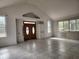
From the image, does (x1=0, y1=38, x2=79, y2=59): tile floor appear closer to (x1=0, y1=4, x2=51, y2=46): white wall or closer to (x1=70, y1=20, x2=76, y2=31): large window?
(x1=0, y1=4, x2=51, y2=46): white wall

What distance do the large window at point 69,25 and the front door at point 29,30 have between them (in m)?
3.32

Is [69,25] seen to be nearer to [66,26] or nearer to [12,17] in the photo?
[66,26]

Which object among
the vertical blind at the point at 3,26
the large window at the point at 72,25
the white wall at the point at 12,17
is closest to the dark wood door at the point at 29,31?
the white wall at the point at 12,17

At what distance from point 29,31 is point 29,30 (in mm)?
112

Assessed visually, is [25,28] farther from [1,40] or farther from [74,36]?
[74,36]

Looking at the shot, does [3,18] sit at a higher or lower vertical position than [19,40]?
higher

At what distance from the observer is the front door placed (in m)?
9.37

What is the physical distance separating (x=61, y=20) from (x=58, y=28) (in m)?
1.16

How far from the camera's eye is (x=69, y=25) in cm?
976

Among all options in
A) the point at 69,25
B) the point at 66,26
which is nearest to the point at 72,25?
the point at 69,25

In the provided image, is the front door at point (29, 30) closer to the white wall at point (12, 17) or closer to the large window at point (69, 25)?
the white wall at point (12, 17)

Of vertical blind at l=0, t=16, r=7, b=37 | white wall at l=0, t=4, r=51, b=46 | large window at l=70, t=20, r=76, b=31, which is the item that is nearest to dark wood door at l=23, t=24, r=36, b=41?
white wall at l=0, t=4, r=51, b=46

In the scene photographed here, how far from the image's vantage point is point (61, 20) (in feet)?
34.7

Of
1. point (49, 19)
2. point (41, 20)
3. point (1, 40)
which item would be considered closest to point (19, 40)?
point (1, 40)
